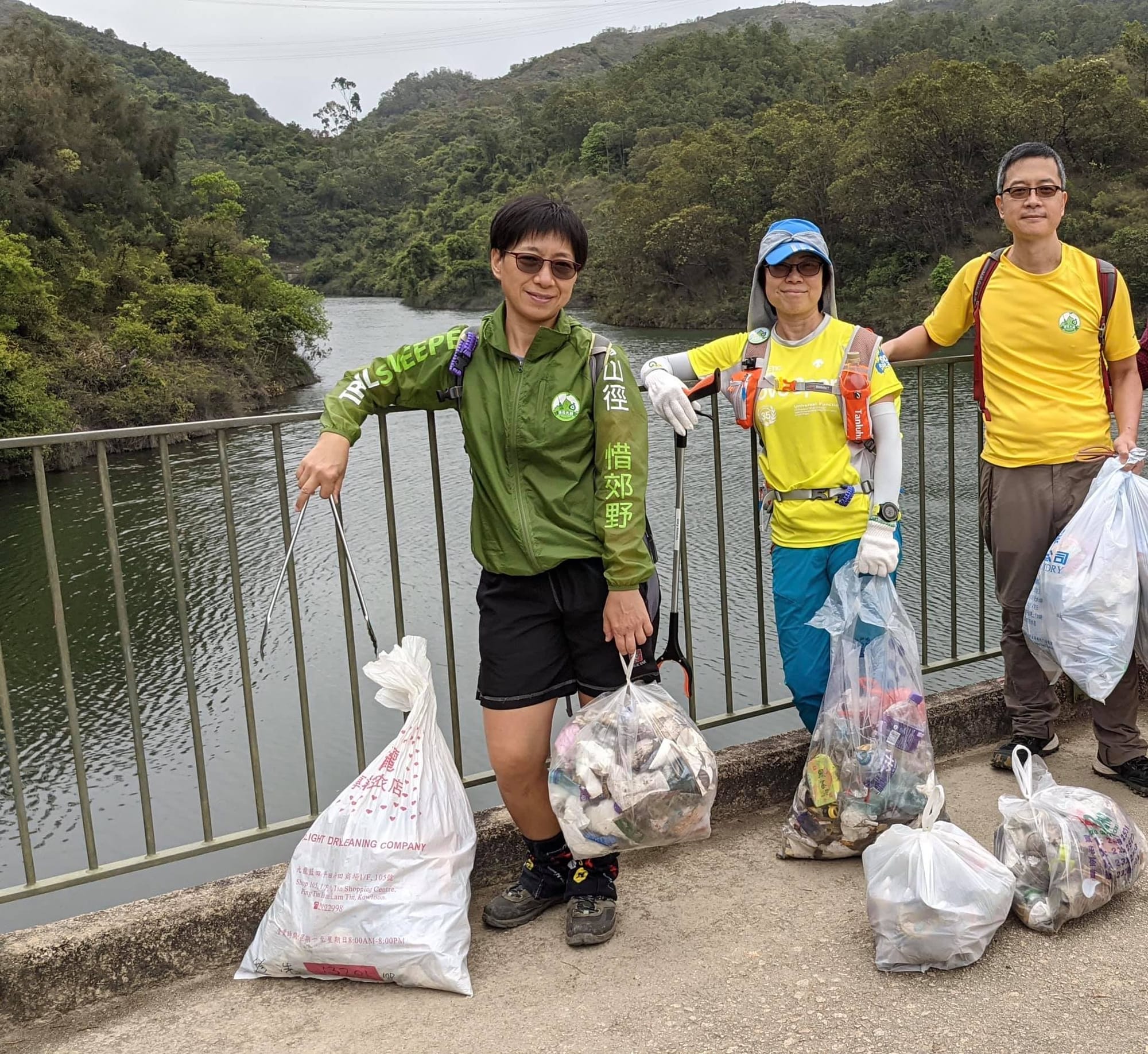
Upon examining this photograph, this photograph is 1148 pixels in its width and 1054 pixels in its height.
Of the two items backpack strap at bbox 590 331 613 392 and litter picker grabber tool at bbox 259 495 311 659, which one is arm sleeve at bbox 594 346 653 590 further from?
litter picker grabber tool at bbox 259 495 311 659

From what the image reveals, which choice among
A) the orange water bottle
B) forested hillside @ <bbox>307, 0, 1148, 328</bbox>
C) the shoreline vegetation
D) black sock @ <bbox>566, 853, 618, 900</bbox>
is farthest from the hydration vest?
forested hillside @ <bbox>307, 0, 1148, 328</bbox>

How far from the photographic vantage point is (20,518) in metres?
16.9

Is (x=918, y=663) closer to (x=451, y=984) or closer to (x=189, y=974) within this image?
(x=451, y=984)

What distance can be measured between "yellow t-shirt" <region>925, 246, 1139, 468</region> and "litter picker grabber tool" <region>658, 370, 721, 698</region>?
0.72m

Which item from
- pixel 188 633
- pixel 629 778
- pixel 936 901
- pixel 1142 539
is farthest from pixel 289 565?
pixel 1142 539

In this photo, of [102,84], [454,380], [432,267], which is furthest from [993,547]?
[432,267]

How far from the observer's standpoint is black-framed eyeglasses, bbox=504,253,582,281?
220 cm

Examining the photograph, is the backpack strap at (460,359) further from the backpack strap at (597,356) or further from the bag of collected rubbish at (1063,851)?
the bag of collected rubbish at (1063,851)

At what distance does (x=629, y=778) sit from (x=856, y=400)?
38.7 inches

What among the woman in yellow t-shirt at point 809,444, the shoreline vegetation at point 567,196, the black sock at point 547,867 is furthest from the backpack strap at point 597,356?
the shoreline vegetation at point 567,196

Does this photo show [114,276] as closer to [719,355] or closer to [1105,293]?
[719,355]

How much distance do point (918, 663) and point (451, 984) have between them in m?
1.25

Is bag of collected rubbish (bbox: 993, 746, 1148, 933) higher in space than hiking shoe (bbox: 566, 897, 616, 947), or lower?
higher

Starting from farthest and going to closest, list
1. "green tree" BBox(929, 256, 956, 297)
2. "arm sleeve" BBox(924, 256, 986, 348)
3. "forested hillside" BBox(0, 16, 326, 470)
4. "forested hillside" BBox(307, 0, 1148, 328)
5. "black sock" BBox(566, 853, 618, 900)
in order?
1. "forested hillside" BBox(307, 0, 1148, 328)
2. "green tree" BBox(929, 256, 956, 297)
3. "forested hillside" BBox(0, 16, 326, 470)
4. "arm sleeve" BBox(924, 256, 986, 348)
5. "black sock" BBox(566, 853, 618, 900)
